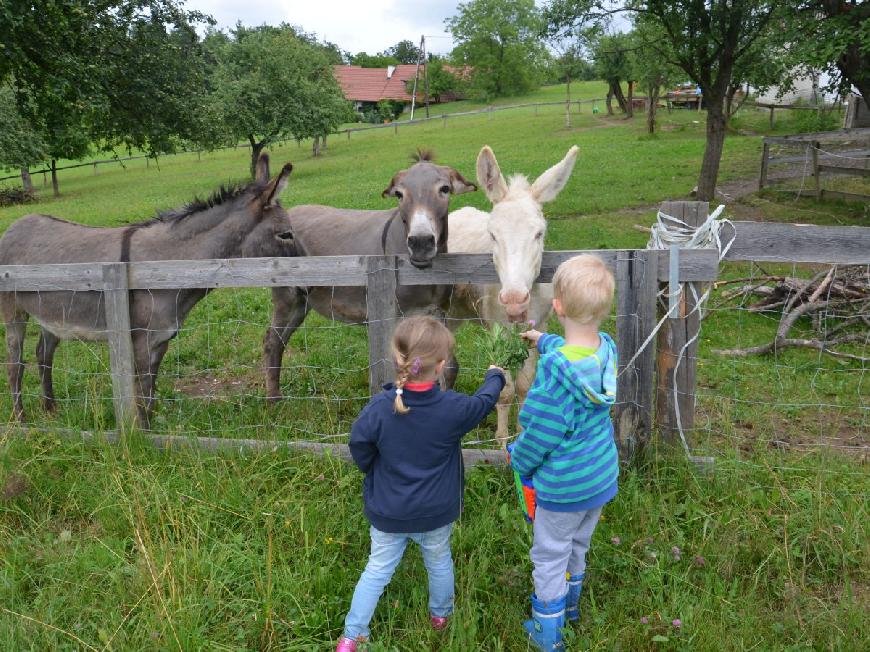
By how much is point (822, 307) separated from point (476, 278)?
5396mm

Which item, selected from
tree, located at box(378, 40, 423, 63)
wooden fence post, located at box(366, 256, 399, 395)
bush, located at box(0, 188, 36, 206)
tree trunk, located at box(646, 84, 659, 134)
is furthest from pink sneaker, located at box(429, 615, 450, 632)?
tree, located at box(378, 40, 423, 63)

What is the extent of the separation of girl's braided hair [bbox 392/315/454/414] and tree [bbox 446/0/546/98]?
6355 cm

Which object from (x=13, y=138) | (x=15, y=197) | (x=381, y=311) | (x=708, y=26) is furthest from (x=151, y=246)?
(x=15, y=197)

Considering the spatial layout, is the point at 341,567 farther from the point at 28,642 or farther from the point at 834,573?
the point at 834,573

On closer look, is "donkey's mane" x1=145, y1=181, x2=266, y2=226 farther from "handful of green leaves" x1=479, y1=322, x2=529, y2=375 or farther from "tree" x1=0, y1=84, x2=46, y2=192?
"tree" x1=0, y1=84, x2=46, y2=192

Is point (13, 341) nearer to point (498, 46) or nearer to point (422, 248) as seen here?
point (422, 248)

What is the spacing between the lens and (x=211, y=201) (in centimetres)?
536

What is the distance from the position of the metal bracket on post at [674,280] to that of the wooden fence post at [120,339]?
370cm

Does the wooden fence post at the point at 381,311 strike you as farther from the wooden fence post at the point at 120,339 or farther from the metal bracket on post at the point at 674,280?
the wooden fence post at the point at 120,339

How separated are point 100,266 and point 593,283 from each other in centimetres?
362

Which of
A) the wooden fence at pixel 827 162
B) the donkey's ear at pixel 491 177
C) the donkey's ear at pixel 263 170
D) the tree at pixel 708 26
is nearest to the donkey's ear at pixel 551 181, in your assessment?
the donkey's ear at pixel 491 177

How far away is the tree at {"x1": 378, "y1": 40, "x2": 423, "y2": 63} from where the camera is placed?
11488 centimetres

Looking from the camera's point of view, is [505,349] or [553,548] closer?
[553,548]

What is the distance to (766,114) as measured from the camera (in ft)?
112
